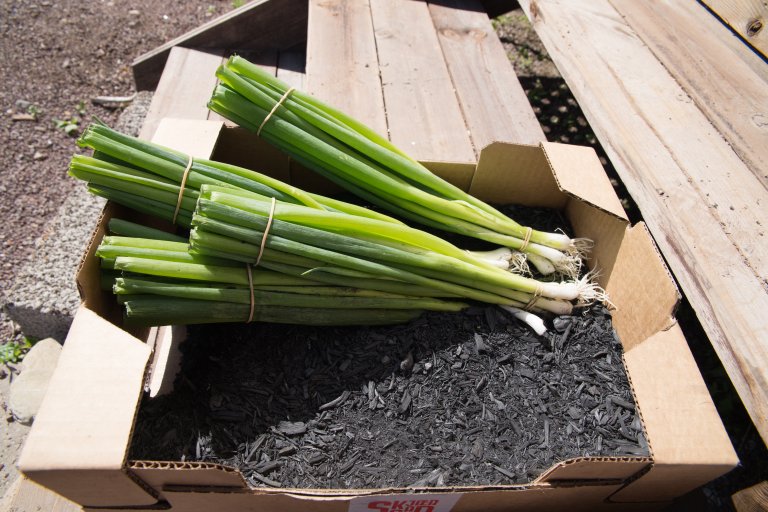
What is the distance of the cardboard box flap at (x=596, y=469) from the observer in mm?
1278

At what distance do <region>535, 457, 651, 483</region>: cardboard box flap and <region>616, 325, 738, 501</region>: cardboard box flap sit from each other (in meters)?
0.04

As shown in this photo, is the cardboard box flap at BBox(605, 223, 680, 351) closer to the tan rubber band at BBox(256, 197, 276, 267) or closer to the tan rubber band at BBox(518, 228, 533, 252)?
the tan rubber band at BBox(518, 228, 533, 252)

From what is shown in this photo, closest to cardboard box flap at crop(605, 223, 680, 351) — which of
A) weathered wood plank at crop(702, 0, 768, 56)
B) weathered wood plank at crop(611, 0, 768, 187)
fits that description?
weathered wood plank at crop(611, 0, 768, 187)

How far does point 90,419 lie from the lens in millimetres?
1202

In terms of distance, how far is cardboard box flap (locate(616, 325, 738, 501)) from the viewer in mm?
1324

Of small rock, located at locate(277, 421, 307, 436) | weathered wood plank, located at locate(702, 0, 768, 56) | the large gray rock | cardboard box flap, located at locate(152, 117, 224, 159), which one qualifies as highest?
weathered wood plank, located at locate(702, 0, 768, 56)

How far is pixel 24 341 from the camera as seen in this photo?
2.44m

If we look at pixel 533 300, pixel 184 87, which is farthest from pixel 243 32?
pixel 533 300

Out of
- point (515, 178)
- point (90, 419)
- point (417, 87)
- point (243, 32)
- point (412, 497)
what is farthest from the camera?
point (243, 32)

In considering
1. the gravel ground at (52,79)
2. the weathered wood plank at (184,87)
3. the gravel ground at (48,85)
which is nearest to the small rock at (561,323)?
the weathered wood plank at (184,87)

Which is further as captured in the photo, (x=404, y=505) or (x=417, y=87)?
(x=417, y=87)

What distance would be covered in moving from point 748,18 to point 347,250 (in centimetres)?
216

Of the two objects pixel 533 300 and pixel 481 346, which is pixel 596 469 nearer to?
pixel 481 346

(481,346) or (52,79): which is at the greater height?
(481,346)
